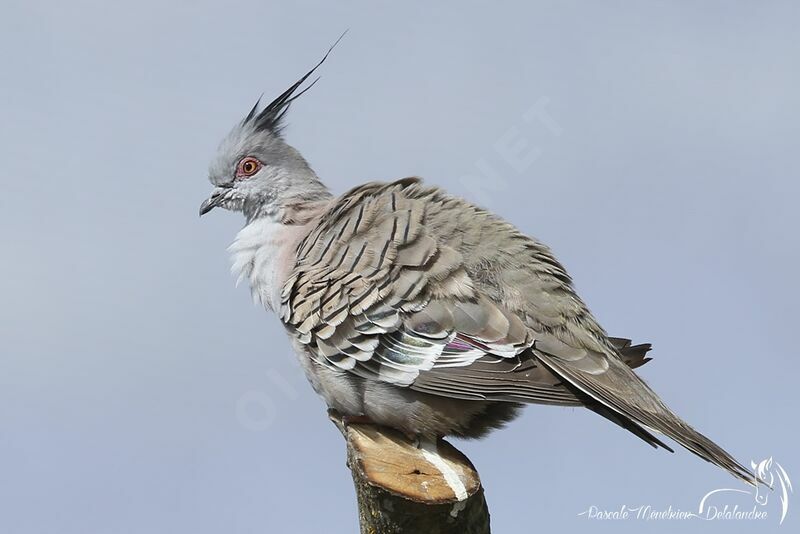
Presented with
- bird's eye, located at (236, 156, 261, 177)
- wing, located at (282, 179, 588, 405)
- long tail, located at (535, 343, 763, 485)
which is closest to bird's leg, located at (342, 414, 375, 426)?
wing, located at (282, 179, 588, 405)

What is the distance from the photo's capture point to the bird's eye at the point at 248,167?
906 cm

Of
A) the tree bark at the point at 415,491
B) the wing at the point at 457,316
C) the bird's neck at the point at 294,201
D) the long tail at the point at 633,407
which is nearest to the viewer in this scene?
the tree bark at the point at 415,491

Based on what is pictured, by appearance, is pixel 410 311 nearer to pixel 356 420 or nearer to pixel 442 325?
pixel 442 325

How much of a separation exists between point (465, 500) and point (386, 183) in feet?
9.78

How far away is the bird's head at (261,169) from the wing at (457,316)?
123 cm

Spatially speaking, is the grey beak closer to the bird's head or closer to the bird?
the bird's head

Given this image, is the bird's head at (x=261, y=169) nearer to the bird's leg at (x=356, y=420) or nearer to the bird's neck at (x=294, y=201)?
the bird's neck at (x=294, y=201)

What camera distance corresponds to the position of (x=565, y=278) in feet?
24.2

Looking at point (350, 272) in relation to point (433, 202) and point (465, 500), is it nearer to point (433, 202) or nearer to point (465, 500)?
point (433, 202)

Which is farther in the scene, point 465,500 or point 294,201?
point 294,201

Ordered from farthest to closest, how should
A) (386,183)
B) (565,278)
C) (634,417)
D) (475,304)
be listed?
(386,183), (565,278), (475,304), (634,417)

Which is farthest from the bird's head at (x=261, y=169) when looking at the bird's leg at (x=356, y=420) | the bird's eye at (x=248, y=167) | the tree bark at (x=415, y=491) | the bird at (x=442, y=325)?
the tree bark at (x=415, y=491)

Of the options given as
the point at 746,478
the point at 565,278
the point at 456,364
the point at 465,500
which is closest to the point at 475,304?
the point at 456,364

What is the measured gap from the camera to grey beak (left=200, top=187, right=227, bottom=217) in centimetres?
917
